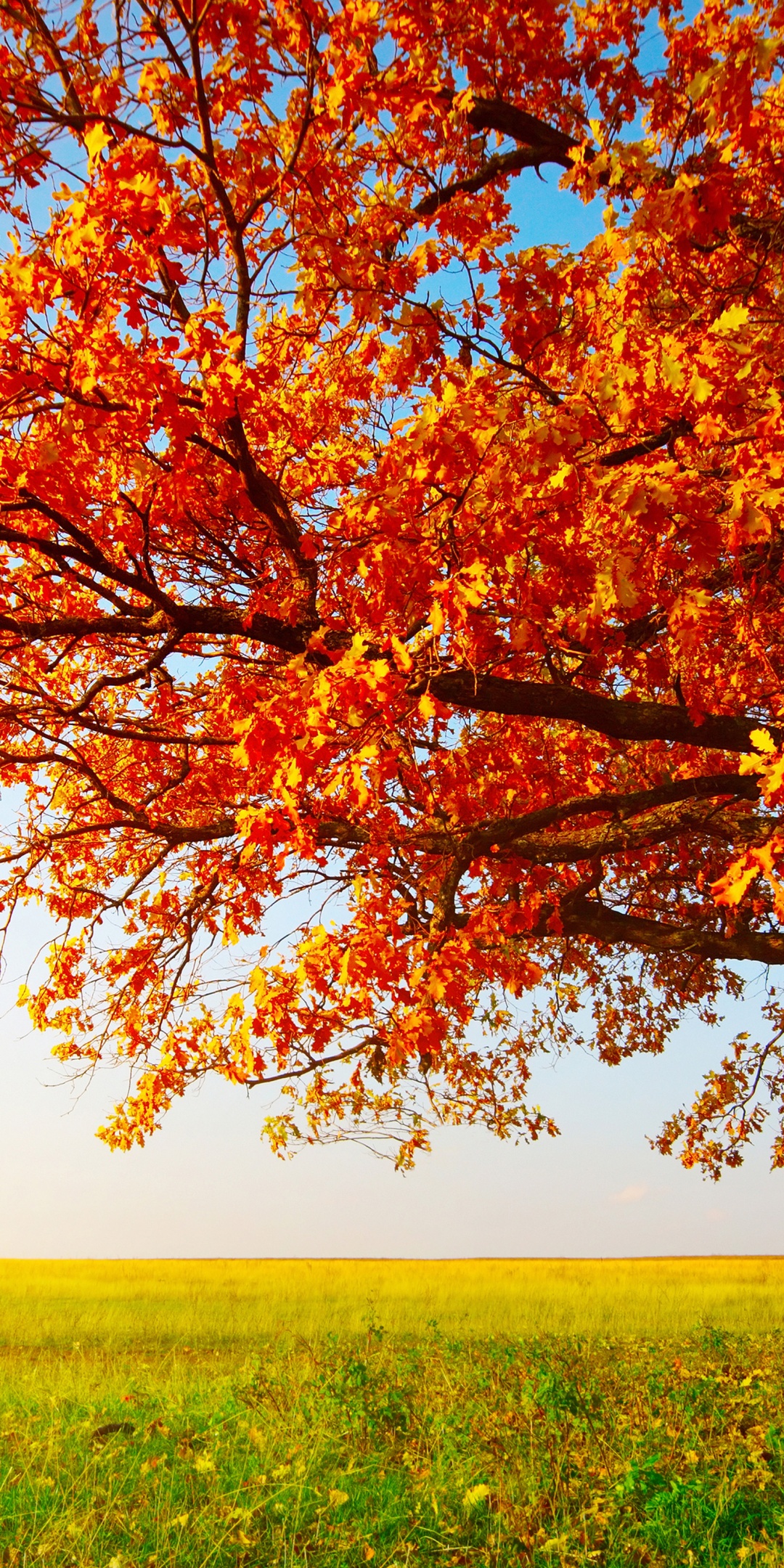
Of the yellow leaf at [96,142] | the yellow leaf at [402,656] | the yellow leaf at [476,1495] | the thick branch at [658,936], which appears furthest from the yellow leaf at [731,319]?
the thick branch at [658,936]

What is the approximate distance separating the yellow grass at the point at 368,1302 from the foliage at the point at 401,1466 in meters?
3.23

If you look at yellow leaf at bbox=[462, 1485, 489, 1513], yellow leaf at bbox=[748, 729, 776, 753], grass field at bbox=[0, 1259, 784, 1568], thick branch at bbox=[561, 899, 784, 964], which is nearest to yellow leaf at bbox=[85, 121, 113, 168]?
yellow leaf at bbox=[748, 729, 776, 753]

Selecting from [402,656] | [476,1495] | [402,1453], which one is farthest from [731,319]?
[402,1453]

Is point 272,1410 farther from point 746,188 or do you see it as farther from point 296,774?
point 746,188

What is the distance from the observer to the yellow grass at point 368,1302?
13812mm

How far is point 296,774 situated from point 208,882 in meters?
5.94

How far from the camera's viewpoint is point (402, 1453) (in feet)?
23.1

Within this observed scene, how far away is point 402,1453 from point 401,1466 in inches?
11.8

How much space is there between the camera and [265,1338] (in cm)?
1336

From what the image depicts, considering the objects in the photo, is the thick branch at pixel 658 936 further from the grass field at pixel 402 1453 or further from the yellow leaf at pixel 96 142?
the yellow leaf at pixel 96 142

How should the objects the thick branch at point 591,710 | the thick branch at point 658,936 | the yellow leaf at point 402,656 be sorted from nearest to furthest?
the yellow leaf at point 402,656
the thick branch at point 591,710
the thick branch at point 658,936

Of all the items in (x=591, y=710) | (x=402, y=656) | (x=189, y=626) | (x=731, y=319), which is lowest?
(x=402, y=656)

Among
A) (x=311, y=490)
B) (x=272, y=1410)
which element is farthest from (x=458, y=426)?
(x=272, y=1410)

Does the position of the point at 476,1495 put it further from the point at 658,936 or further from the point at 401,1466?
the point at 658,936
